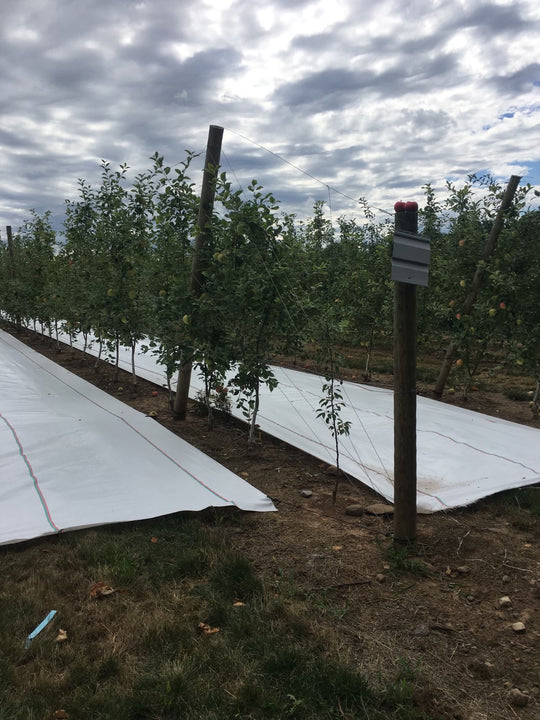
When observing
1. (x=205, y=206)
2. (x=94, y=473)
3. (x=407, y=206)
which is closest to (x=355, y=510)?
(x=94, y=473)

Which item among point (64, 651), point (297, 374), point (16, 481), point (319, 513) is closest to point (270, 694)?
point (64, 651)

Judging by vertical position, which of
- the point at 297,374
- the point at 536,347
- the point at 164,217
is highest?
the point at 164,217

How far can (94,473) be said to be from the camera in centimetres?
367

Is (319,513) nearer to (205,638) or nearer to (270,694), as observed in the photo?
(205,638)

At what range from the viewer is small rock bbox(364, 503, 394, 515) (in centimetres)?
348

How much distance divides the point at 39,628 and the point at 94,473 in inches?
58.6

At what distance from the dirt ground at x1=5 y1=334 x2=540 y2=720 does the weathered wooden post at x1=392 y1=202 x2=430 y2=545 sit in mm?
278

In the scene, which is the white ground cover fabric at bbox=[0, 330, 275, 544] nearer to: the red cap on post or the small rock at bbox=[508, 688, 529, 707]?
the small rock at bbox=[508, 688, 529, 707]

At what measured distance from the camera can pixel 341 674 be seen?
1931 mm

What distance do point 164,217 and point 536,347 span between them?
465 cm

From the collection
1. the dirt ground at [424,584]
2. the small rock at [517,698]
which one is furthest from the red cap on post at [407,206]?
the small rock at [517,698]

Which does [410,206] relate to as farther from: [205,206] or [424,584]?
[205,206]

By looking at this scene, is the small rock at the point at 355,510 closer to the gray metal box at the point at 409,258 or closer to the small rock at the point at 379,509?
the small rock at the point at 379,509

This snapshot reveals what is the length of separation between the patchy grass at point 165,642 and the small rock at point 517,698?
0.38m
